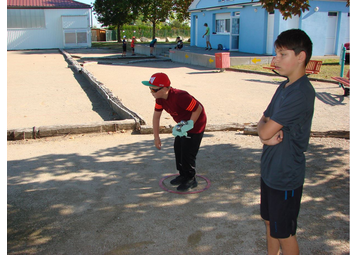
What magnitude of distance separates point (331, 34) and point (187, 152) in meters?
23.1

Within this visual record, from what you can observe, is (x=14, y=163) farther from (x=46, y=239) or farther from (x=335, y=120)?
(x=335, y=120)

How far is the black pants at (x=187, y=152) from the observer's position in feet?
13.8

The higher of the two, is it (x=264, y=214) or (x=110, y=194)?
(x=264, y=214)

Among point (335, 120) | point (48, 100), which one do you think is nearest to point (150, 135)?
point (335, 120)

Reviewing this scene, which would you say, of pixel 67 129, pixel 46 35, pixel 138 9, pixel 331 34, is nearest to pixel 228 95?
pixel 67 129

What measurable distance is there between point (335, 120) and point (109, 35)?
57617 mm

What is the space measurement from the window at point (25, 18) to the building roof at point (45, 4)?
55cm

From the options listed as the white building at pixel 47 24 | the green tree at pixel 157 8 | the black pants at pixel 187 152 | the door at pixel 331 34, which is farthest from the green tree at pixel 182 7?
the black pants at pixel 187 152

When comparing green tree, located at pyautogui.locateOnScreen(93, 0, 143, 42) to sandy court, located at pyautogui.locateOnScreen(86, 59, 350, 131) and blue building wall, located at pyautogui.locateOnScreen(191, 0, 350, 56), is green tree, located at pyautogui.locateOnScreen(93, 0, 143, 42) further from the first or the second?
sandy court, located at pyautogui.locateOnScreen(86, 59, 350, 131)

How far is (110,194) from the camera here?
4.27m

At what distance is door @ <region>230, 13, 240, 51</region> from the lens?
87.4 ft

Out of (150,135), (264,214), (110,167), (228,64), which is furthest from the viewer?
(228,64)

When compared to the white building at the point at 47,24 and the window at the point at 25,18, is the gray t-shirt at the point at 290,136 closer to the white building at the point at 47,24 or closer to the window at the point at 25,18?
the white building at the point at 47,24

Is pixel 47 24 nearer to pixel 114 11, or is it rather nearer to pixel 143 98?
pixel 114 11
